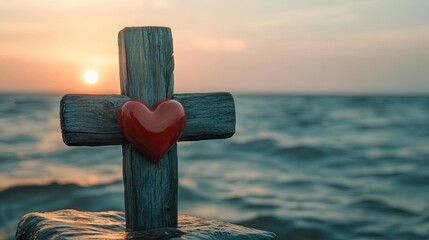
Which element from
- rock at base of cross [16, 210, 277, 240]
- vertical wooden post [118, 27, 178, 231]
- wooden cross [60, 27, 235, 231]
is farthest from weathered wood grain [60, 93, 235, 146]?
rock at base of cross [16, 210, 277, 240]

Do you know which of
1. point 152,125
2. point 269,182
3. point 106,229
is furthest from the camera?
point 269,182

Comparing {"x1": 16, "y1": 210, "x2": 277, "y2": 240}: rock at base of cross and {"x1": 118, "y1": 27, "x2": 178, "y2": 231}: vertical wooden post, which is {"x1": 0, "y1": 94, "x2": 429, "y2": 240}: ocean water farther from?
{"x1": 118, "y1": 27, "x2": 178, "y2": 231}: vertical wooden post

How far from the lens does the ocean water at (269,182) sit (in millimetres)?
7766

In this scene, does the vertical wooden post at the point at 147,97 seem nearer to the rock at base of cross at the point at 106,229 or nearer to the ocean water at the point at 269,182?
the rock at base of cross at the point at 106,229

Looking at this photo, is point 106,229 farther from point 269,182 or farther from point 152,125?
point 269,182

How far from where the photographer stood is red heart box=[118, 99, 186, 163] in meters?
2.89

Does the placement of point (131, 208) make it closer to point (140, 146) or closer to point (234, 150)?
point (140, 146)

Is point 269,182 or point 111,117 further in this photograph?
point 269,182

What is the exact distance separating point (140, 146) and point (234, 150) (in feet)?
41.7

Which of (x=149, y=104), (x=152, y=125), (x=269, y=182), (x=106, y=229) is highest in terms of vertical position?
(x=149, y=104)

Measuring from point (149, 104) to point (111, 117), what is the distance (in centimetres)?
22

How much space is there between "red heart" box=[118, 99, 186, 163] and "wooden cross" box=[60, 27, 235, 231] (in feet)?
0.22

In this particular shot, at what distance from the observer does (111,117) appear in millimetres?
2938

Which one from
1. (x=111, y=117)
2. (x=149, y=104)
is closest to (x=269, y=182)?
(x=149, y=104)
